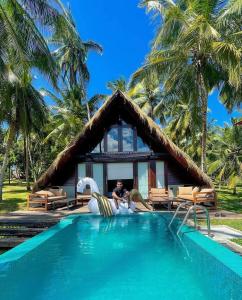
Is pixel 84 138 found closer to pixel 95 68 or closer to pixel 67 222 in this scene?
pixel 67 222

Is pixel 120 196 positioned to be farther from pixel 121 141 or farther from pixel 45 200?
pixel 121 141

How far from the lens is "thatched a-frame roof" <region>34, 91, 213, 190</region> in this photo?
13727mm

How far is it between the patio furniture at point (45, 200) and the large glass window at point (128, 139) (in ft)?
12.2

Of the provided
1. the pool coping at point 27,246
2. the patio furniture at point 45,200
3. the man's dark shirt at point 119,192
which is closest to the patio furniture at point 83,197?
the patio furniture at point 45,200

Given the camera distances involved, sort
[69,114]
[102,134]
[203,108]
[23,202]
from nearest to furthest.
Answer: [203,108]
[102,134]
[23,202]
[69,114]

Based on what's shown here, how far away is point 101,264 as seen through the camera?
5484mm

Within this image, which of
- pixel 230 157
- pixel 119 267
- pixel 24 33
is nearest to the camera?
pixel 119 267

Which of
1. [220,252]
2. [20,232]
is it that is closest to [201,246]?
[220,252]

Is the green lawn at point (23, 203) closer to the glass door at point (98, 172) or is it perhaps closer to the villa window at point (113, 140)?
the glass door at point (98, 172)

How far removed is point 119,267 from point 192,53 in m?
12.1

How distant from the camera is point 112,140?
15.4 meters

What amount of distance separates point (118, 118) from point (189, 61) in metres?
4.19

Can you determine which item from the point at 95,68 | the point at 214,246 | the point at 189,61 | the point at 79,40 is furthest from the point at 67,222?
the point at 95,68

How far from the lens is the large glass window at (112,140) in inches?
603
